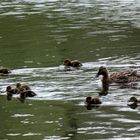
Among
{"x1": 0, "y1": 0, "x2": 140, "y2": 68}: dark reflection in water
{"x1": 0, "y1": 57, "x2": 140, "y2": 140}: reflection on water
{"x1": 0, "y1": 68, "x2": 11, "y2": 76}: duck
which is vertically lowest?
{"x1": 0, "y1": 57, "x2": 140, "y2": 140}: reflection on water

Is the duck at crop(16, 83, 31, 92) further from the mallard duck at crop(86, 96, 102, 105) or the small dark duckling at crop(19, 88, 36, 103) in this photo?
the mallard duck at crop(86, 96, 102, 105)

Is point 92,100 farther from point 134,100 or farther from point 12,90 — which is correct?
point 12,90

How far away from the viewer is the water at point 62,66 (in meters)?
14.2

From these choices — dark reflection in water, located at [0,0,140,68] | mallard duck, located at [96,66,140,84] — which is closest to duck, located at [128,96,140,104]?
mallard duck, located at [96,66,140,84]

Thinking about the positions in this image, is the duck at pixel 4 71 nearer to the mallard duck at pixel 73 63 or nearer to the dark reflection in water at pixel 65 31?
the dark reflection in water at pixel 65 31

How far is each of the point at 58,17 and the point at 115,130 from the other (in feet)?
63.3

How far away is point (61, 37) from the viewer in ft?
86.5

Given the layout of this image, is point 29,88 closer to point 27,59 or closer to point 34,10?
point 27,59

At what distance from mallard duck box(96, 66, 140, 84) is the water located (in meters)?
0.27

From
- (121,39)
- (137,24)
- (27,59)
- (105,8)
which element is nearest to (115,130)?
(27,59)

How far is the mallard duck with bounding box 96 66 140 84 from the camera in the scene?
58.9 ft

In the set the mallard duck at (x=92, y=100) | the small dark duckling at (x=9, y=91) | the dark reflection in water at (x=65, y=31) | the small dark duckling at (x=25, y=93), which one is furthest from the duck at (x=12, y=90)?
the dark reflection in water at (x=65, y=31)

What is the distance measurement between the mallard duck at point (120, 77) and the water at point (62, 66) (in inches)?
10.5

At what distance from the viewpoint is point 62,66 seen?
68.5 feet
